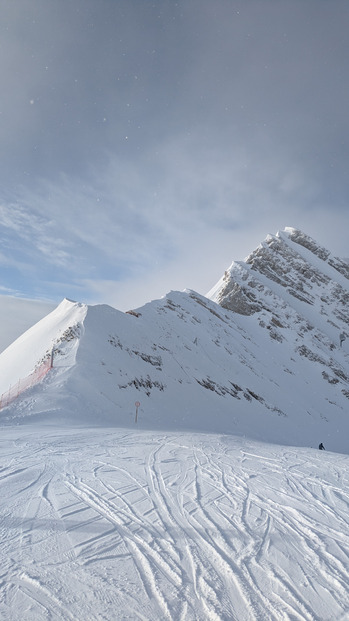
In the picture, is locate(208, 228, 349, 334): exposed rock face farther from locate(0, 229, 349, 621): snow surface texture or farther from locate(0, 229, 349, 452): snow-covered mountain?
locate(0, 229, 349, 621): snow surface texture

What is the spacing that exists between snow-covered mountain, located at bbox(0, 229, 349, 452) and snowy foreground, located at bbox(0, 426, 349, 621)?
12341mm

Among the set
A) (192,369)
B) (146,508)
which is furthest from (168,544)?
(192,369)

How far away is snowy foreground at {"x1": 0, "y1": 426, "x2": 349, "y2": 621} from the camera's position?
304cm

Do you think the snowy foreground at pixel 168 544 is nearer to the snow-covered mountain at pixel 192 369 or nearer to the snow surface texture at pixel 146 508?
the snow surface texture at pixel 146 508

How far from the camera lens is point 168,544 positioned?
416 centimetres

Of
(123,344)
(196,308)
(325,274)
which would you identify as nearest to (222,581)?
(123,344)

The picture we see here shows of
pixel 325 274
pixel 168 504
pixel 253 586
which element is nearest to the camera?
pixel 253 586

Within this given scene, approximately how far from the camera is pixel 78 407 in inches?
774

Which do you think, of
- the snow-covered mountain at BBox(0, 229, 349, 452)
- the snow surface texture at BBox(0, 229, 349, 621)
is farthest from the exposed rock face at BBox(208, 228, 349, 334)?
the snow surface texture at BBox(0, 229, 349, 621)

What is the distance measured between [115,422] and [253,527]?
1597 centimetres

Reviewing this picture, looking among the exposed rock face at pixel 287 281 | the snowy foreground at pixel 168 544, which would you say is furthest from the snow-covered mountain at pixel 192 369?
the snowy foreground at pixel 168 544

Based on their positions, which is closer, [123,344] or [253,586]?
[253,586]

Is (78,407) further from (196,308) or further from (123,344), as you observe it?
(196,308)

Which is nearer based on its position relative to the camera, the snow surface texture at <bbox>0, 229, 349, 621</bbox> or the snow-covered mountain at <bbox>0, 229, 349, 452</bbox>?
the snow surface texture at <bbox>0, 229, 349, 621</bbox>
